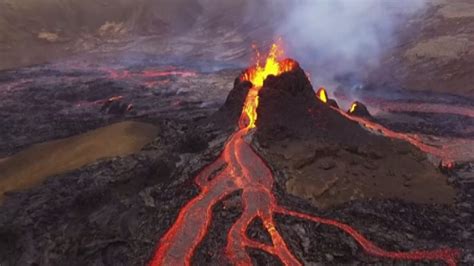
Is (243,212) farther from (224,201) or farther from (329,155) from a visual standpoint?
(329,155)

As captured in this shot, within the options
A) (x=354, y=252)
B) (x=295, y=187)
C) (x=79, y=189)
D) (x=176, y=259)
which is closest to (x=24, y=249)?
(x=79, y=189)

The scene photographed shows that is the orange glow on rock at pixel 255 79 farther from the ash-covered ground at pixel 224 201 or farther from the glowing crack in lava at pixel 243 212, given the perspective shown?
the ash-covered ground at pixel 224 201

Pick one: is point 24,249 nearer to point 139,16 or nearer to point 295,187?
point 295,187

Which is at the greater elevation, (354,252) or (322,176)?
(322,176)

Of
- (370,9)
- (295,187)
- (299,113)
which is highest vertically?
(370,9)

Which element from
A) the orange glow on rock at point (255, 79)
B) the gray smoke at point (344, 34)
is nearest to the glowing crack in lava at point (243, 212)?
the orange glow on rock at point (255, 79)

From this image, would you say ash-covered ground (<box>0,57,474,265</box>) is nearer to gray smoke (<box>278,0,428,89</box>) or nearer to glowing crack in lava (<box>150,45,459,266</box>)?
glowing crack in lava (<box>150,45,459,266</box>)

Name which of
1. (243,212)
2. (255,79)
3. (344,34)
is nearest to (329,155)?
(243,212)

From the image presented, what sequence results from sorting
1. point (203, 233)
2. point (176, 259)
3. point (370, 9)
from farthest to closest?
point (370, 9)
point (203, 233)
point (176, 259)
